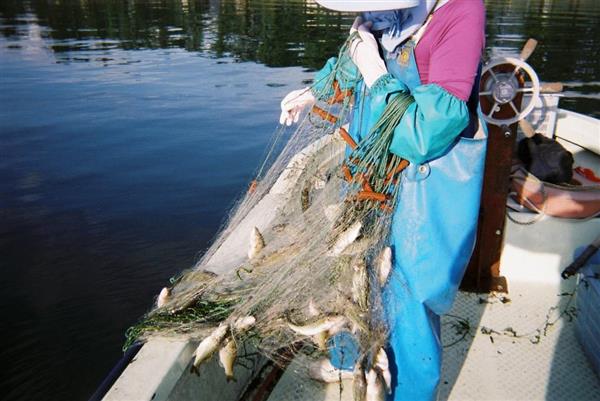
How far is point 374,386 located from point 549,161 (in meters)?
3.14

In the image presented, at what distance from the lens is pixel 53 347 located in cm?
559

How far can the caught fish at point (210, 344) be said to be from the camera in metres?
2.52

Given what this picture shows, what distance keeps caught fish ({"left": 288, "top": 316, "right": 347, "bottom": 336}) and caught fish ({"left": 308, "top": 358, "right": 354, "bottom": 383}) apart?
0.69 m

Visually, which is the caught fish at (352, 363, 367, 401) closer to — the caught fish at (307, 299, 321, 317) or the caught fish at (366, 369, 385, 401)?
the caught fish at (366, 369, 385, 401)

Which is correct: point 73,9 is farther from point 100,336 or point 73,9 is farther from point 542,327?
point 542,327

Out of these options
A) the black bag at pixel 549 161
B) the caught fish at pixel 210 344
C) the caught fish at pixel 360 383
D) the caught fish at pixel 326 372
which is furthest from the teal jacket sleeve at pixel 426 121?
the black bag at pixel 549 161

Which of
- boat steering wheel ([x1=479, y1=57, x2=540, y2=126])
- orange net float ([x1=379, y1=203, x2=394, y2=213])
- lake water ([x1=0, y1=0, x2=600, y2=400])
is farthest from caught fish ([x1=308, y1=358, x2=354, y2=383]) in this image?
lake water ([x1=0, y1=0, x2=600, y2=400])

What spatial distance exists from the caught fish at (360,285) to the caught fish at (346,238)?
0.33 feet

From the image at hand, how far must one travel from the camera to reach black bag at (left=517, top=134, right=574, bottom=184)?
4.65 m

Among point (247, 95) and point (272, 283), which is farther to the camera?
point (247, 95)

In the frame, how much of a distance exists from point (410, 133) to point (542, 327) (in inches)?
94.0

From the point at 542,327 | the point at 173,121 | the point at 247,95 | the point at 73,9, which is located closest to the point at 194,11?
the point at 73,9

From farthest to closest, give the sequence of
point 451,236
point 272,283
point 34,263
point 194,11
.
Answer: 1. point 194,11
2. point 34,263
3. point 272,283
4. point 451,236

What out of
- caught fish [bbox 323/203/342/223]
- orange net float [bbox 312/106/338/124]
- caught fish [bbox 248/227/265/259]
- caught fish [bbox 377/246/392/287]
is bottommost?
caught fish [bbox 248/227/265/259]
